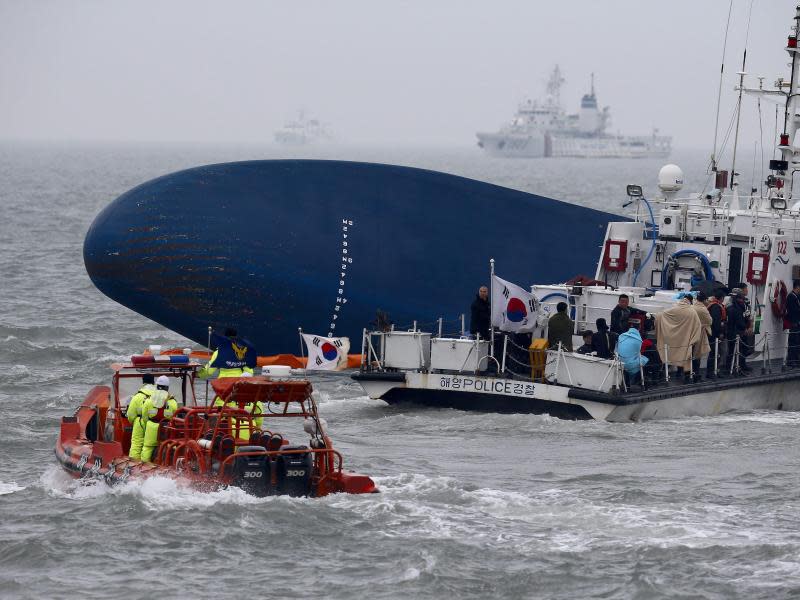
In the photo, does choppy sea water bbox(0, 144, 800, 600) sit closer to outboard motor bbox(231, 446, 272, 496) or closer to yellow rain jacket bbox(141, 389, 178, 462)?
outboard motor bbox(231, 446, 272, 496)

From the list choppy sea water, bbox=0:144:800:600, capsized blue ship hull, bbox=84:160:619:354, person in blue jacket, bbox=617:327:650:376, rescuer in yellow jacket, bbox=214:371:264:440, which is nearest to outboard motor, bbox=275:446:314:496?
choppy sea water, bbox=0:144:800:600

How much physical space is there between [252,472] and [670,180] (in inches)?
518

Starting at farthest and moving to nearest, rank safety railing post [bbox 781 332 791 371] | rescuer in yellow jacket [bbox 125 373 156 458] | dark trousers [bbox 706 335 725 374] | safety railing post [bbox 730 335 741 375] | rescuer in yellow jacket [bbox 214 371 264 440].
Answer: safety railing post [bbox 781 332 791 371] → safety railing post [bbox 730 335 741 375] → dark trousers [bbox 706 335 725 374] → rescuer in yellow jacket [bbox 125 373 156 458] → rescuer in yellow jacket [bbox 214 371 264 440]

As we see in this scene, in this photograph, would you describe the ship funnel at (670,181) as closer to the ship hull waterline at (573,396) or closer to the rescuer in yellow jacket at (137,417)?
the ship hull waterline at (573,396)

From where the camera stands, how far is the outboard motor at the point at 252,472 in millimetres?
16062

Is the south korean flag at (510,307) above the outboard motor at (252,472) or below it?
above

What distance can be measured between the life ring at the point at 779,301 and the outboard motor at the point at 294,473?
11.0 m

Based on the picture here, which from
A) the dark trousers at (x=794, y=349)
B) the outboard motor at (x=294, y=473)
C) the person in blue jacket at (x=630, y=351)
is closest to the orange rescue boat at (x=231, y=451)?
the outboard motor at (x=294, y=473)

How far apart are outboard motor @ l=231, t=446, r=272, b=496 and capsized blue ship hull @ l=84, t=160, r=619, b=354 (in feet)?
34.5

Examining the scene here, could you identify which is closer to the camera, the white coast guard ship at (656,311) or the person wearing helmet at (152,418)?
the person wearing helmet at (152,418)

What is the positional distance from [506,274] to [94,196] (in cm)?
6162

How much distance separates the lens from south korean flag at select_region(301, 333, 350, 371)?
81.4 feet

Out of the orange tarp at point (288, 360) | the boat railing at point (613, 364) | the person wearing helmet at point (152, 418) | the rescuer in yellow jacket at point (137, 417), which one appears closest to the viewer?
the person wearing helmet at point (152, 418)

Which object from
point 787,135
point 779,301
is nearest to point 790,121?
point 787,135
